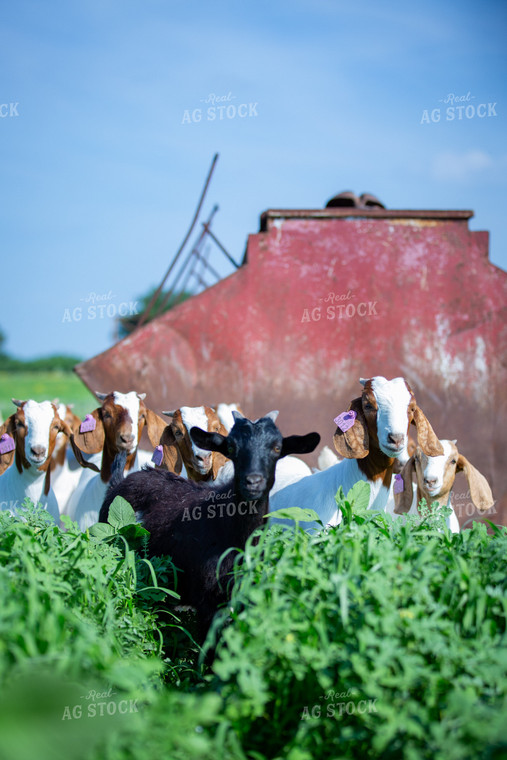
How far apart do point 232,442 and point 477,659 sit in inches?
69.4

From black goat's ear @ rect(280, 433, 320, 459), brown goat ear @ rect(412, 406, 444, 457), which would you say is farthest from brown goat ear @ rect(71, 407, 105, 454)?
brown goat ear @ rect(412, 406, 444, 457)

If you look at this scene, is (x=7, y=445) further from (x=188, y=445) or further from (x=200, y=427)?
(x=200, y=427)

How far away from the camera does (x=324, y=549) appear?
8.93ft

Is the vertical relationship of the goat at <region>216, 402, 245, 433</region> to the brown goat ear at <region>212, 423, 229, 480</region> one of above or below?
above

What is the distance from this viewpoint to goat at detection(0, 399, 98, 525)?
4.84m

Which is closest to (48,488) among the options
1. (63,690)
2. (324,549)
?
(324,549)

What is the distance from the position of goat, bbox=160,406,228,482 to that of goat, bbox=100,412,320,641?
33.5 inches

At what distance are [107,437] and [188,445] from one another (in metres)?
0.63

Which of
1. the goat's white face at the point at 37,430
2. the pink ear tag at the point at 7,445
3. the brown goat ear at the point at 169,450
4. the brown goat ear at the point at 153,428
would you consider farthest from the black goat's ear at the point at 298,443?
the pink ear tag at the point at 7,445

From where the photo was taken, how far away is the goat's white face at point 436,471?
173 inches

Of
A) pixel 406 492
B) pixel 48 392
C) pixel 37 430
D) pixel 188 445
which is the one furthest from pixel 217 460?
pixel 48 392

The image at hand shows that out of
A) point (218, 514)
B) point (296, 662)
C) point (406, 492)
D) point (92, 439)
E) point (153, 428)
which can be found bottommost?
point (296, 662)

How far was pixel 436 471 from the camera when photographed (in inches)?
174

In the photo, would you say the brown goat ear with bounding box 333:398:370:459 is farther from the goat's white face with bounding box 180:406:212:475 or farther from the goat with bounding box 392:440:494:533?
the goat's white face with bounding box 180:406:212:475
